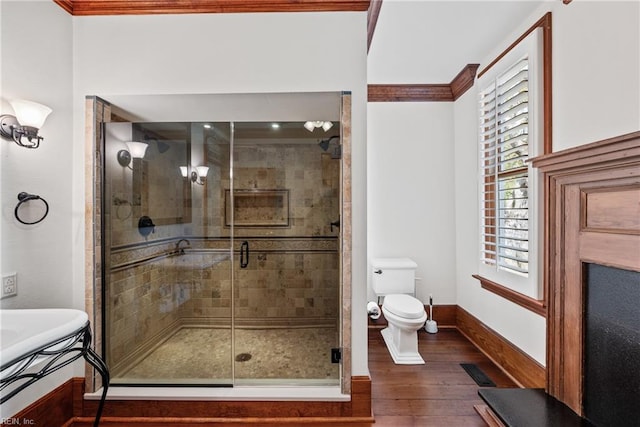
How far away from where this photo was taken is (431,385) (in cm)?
214

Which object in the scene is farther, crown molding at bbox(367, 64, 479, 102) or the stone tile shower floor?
crown molding at bbox(367, 64, 479, 102)

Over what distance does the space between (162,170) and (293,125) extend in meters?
1.14

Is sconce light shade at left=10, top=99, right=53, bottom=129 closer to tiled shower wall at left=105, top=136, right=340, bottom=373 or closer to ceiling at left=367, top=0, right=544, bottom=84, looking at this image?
tiled shower wall at left=105, top=136, right=340, bottom=373

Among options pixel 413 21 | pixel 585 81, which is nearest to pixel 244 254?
pixel 413 21

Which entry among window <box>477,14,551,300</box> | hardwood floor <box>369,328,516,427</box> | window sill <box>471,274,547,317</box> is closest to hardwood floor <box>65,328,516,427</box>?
hardwood floor <box>369,328,516,427</box>

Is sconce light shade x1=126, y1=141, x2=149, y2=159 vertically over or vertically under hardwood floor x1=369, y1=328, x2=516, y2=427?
over

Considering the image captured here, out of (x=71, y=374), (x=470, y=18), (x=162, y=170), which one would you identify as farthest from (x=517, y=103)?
(x=71, y=374)

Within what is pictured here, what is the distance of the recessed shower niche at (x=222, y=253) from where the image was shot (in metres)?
2.07

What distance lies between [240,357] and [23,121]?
2014mm

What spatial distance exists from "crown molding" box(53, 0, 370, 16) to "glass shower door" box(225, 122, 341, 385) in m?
0.75

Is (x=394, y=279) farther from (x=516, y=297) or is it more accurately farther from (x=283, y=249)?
(x=283, y=249)

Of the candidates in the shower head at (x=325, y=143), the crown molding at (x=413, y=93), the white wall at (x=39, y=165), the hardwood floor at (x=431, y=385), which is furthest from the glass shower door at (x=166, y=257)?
the crown molding at (x=413, y=93)

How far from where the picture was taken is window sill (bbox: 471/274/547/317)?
6.18 feet

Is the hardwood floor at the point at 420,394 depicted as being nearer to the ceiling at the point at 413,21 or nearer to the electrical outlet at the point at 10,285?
the electrical outlet at the point at 10,285
